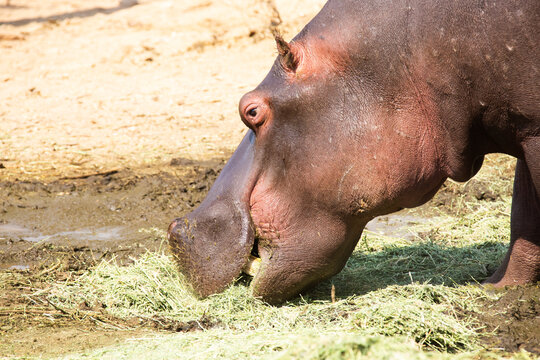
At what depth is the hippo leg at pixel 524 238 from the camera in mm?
4059

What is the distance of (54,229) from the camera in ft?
19.2

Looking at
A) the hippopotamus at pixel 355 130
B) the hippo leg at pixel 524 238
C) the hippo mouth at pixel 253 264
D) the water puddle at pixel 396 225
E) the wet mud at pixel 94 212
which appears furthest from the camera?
the water puddle at pixel 396 225

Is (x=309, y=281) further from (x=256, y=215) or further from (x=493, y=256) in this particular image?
(x=493, y=256)

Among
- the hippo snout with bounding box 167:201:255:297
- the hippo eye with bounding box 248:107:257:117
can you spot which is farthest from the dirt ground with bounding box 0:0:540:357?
the hippo eye with bounding box 248:107:257:117

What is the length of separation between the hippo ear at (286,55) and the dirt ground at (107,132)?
0.28 m

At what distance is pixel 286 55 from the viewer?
3568mm

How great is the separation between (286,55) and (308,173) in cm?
57

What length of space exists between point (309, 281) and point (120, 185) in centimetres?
332

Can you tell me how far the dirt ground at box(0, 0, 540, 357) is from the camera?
408cm

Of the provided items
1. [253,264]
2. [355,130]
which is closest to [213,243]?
[253,264]

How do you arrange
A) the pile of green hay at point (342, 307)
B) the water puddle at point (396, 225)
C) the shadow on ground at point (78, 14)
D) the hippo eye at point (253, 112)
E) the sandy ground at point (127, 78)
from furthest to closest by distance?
1. the shadow on ground at point (78, 14)
2. the sandy ground at point (127, 78)
3. the water puddle at point (396, 225)
4. the hippo eye at point (253, 112)
5. the pile of green hay at point (342, 307)

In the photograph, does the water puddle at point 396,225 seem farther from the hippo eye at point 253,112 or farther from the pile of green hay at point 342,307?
the hippo eye at point 253,112

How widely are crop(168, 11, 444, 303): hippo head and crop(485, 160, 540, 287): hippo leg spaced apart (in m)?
0.64

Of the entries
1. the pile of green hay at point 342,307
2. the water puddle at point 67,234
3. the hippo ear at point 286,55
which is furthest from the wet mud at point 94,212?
the hippo ear at point 286,55
